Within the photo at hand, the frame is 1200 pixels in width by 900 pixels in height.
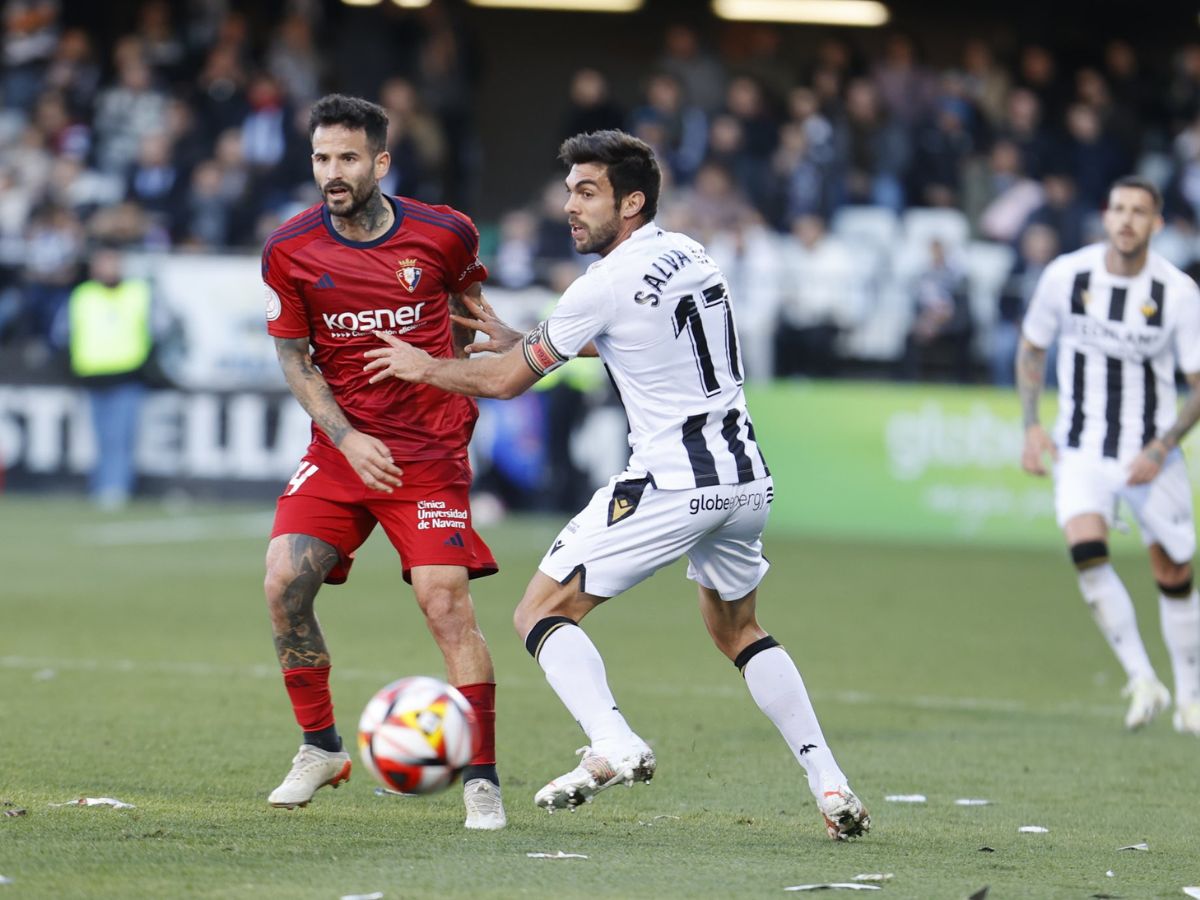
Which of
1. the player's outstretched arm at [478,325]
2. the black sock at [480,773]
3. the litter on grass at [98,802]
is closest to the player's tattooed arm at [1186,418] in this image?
the player's outstretched arm at [478,325]

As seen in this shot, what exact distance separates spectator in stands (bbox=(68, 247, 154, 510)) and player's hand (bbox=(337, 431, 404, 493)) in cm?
1264

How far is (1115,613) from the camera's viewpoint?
9.10 meters

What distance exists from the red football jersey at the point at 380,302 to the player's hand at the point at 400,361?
0.21 m

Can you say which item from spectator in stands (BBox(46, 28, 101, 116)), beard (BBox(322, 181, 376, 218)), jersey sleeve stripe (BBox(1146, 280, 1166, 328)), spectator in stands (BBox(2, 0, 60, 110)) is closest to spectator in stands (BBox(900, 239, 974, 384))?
jersey sleeve stripe (BBox(1146, 280, 1166, 328))

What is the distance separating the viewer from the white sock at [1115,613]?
8984 millimetres

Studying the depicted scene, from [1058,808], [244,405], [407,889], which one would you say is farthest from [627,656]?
[244,405]

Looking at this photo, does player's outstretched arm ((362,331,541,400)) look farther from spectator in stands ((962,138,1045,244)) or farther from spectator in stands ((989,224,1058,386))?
spectator in stands ((962,138,1045,244))

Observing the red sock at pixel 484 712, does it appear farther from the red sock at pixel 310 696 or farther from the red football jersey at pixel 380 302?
the red football jersey at pixel 380 302

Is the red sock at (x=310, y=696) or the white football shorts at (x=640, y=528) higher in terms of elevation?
the white football shorts at (x=640, y=528)

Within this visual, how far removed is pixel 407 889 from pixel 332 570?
1.74m

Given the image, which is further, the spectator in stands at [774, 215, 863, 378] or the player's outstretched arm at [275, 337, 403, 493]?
the spectator in stands at [774, 215, 863, 378]

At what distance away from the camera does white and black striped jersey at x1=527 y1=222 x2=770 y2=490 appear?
6.08 metres

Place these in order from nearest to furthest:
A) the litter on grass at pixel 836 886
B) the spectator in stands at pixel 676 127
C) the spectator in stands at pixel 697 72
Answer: the litter on grass at pixel 836 886
the spectator in stands at pixel 676 127
the spectator in stands at pixel 697 72

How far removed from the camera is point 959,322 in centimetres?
1781
